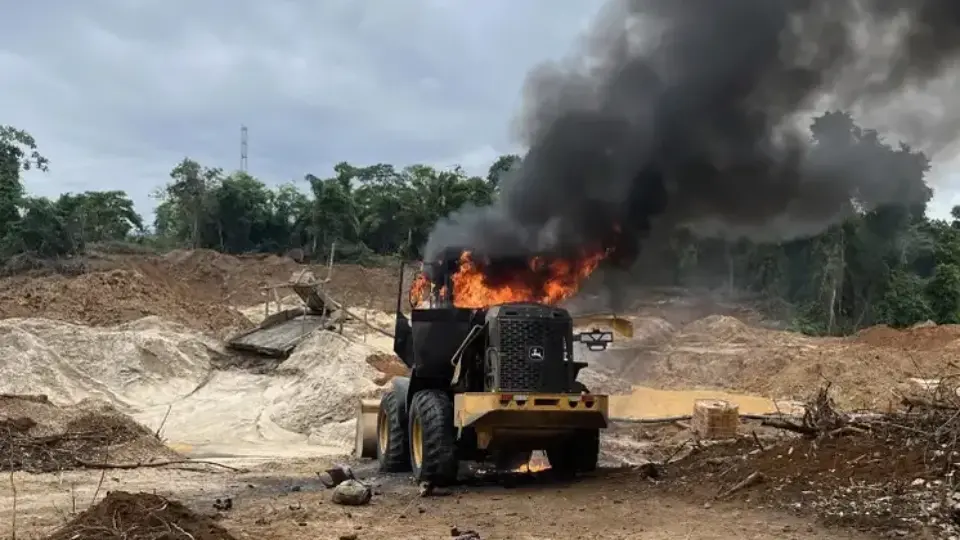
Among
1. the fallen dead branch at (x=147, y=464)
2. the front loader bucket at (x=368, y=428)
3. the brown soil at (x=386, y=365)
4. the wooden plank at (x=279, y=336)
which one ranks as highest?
the wooden plank at (x=279, y=336)

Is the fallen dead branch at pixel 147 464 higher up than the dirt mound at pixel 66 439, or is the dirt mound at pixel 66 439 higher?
the dirt mound at pixel 66 439

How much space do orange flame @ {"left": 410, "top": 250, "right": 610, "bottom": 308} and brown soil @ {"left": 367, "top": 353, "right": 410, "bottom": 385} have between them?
1071cm

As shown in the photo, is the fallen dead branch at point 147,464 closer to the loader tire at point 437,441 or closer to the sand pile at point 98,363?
the loader tire at point 437,441

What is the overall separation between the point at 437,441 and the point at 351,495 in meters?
1.36

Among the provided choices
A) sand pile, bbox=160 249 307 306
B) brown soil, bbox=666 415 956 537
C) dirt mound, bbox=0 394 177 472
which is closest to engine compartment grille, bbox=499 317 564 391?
brown soil, bbox=666 415 956 537

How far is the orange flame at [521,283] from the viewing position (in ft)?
39.2

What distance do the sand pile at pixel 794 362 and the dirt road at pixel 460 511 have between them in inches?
552

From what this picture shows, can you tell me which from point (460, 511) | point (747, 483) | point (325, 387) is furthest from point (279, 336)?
point (747, 483)

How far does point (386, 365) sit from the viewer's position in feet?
79.1

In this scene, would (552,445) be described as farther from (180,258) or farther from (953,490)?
(180,258)

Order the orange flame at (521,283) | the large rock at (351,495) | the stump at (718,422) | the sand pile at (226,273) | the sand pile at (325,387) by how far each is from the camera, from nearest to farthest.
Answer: the large rock at (351,495) → the orange flame at (521,283) → the stump at (718,422) → the sand pile at (325,387) → the sand pile at (226,273)

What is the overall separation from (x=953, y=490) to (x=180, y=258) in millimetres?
41683

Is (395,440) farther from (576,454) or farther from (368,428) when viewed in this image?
(576,454)

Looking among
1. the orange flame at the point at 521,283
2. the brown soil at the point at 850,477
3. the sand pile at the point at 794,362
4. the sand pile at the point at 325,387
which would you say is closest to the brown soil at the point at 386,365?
the sand pile at the point at 325,387
